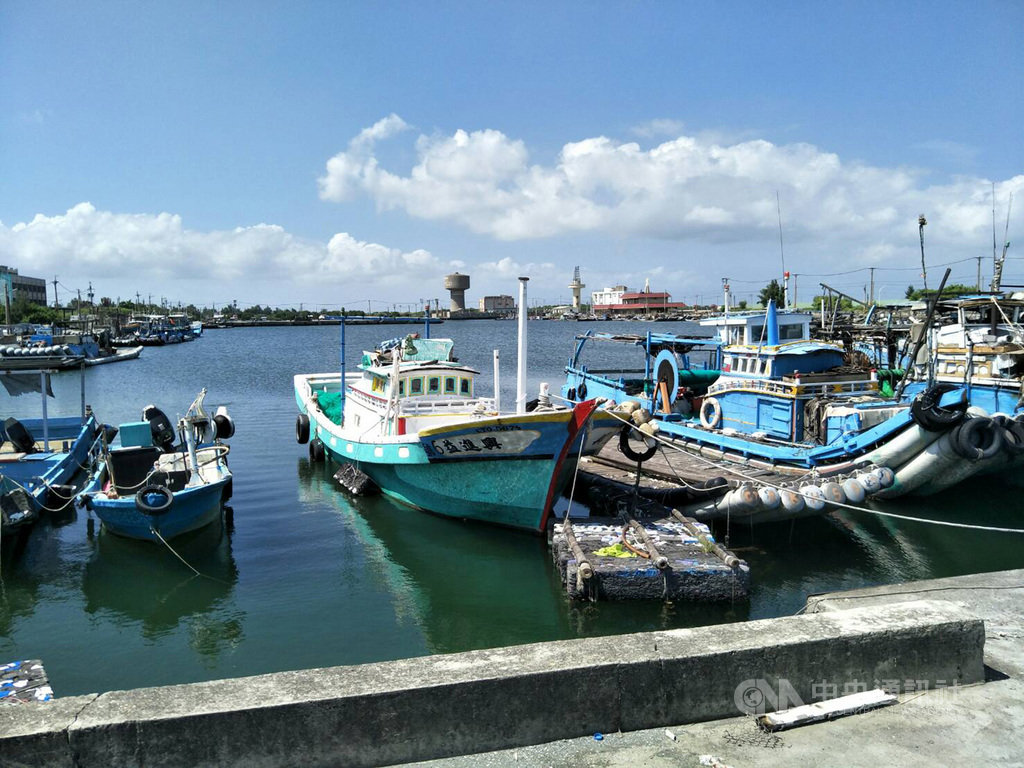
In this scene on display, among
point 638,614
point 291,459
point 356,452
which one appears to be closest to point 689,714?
point 638,614

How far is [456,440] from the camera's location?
1437 cm

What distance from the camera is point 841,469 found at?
15.6 metres

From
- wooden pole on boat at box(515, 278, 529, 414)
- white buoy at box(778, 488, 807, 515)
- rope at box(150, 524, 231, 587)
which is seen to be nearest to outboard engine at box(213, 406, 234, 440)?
rope at box(150, 524, 231, 587)

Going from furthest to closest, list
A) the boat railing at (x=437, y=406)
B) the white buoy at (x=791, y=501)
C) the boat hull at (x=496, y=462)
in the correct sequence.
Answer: the boat railing at (x=437, y=406)
the white buoy at (x=791, y=501)
the boat hull at (x=496, y=462)

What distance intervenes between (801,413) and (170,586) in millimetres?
14716

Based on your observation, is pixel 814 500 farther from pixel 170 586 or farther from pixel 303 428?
pixel 303 428

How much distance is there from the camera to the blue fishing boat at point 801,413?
50.6ft

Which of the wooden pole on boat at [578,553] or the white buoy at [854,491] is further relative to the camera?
the white buoy at [854,491]

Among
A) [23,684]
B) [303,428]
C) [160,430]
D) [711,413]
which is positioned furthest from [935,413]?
[303,428]

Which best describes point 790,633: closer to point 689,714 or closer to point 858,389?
point 689,714

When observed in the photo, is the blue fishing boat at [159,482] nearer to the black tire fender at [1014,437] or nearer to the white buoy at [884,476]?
the white buoy at [884,476]

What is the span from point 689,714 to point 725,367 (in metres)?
17.7

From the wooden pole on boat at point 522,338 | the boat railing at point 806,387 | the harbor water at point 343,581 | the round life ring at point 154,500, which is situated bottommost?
the harbor water at point 343,581

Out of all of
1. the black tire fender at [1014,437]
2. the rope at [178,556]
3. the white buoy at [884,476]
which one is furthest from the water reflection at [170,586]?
the black tire fender at [1014,437]
